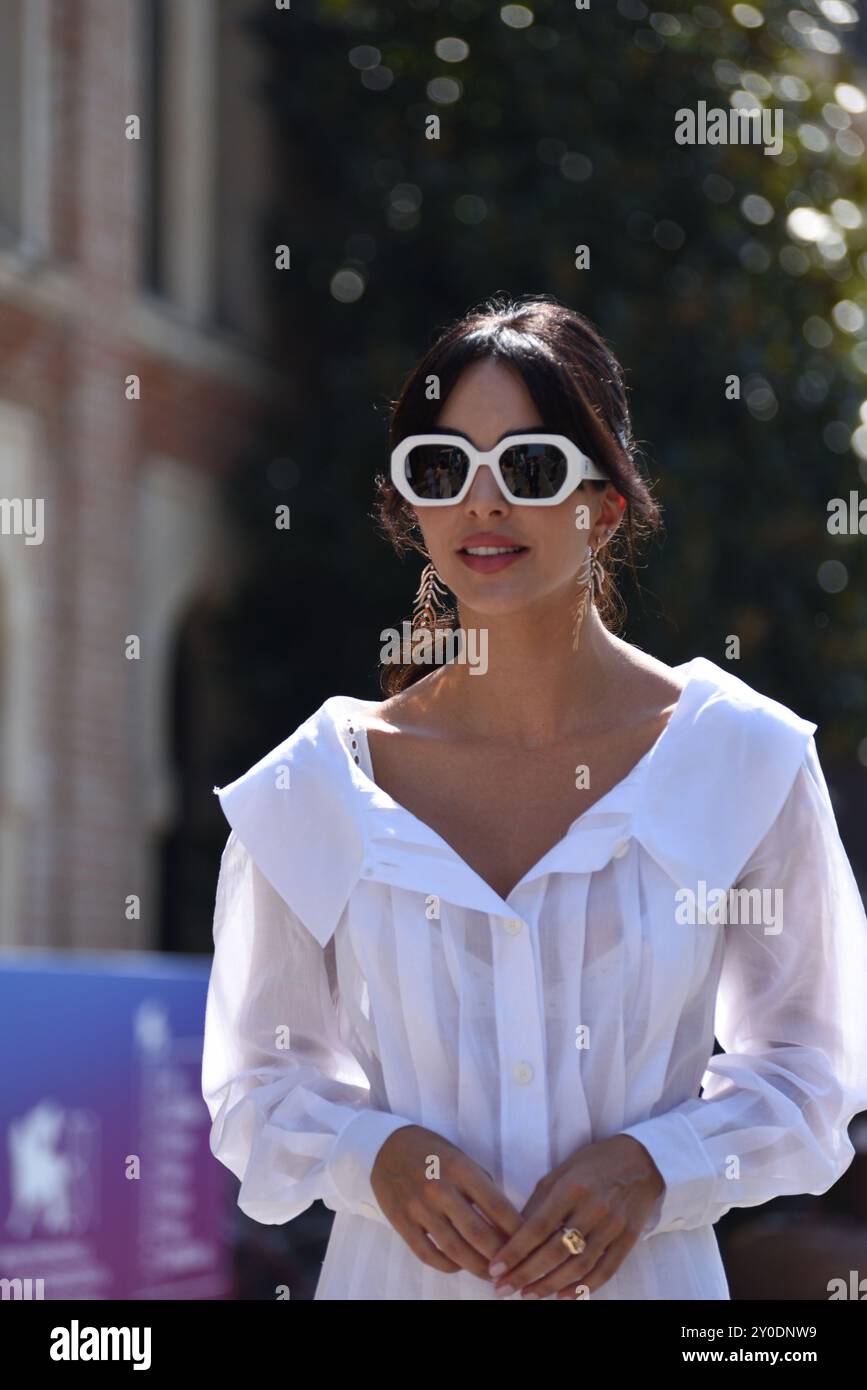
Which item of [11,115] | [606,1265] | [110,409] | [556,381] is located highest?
[11,115]

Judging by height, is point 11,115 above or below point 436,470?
above

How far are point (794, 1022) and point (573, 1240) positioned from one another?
35cm

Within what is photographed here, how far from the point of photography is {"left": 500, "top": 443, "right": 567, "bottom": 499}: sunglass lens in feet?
7.46

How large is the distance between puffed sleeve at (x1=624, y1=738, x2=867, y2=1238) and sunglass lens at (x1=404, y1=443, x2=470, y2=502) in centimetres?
44

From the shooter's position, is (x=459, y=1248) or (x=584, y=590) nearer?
(x=459, y=1248)

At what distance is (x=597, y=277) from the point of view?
9.92m

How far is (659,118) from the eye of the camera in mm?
10172
